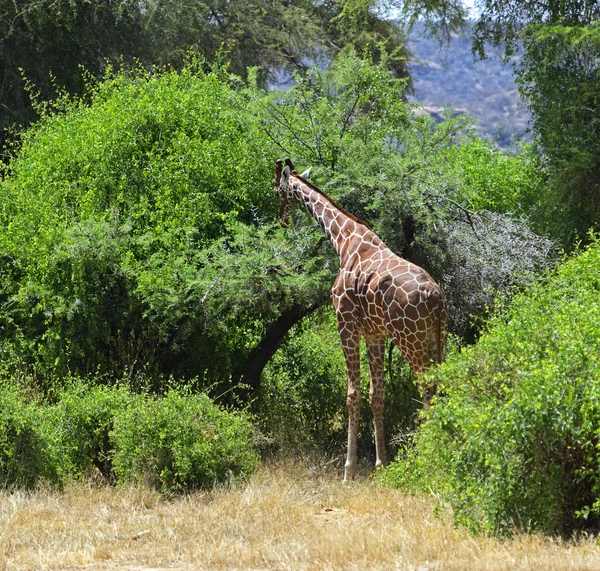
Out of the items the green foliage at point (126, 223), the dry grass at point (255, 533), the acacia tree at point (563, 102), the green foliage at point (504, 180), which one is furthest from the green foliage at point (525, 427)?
the green foliage at point (504, 180)

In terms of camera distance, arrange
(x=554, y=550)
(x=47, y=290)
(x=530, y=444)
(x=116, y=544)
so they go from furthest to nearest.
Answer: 1. (x=47, y=290)
2. (x=116, y=544)
3. (x=530, y=444)
4. (x=554, y=550)

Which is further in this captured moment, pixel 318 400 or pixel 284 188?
pixel 318 400

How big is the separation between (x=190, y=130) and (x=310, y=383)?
13.6ft

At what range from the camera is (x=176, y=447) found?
9.57 meters

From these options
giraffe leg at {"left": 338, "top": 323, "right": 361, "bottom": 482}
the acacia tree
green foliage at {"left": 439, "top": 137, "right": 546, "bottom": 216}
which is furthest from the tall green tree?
giraffe leg at {"left": 338, "top": 323, "right": 361, "bottom": 482}

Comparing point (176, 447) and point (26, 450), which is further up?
point (176, 447)

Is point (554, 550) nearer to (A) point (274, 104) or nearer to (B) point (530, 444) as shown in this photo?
(B) point (530, 444)

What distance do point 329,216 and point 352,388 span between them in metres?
1.96

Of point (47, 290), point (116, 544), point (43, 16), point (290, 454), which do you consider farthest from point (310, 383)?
point (43, 16)

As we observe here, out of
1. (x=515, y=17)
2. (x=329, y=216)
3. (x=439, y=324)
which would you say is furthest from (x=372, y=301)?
(x=515, y=17)

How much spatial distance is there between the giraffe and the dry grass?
1186 mm

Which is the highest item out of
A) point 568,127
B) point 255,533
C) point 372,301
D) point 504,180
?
point 568,127

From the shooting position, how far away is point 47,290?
1224cm

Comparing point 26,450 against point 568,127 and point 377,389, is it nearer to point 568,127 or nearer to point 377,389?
point 377,389
